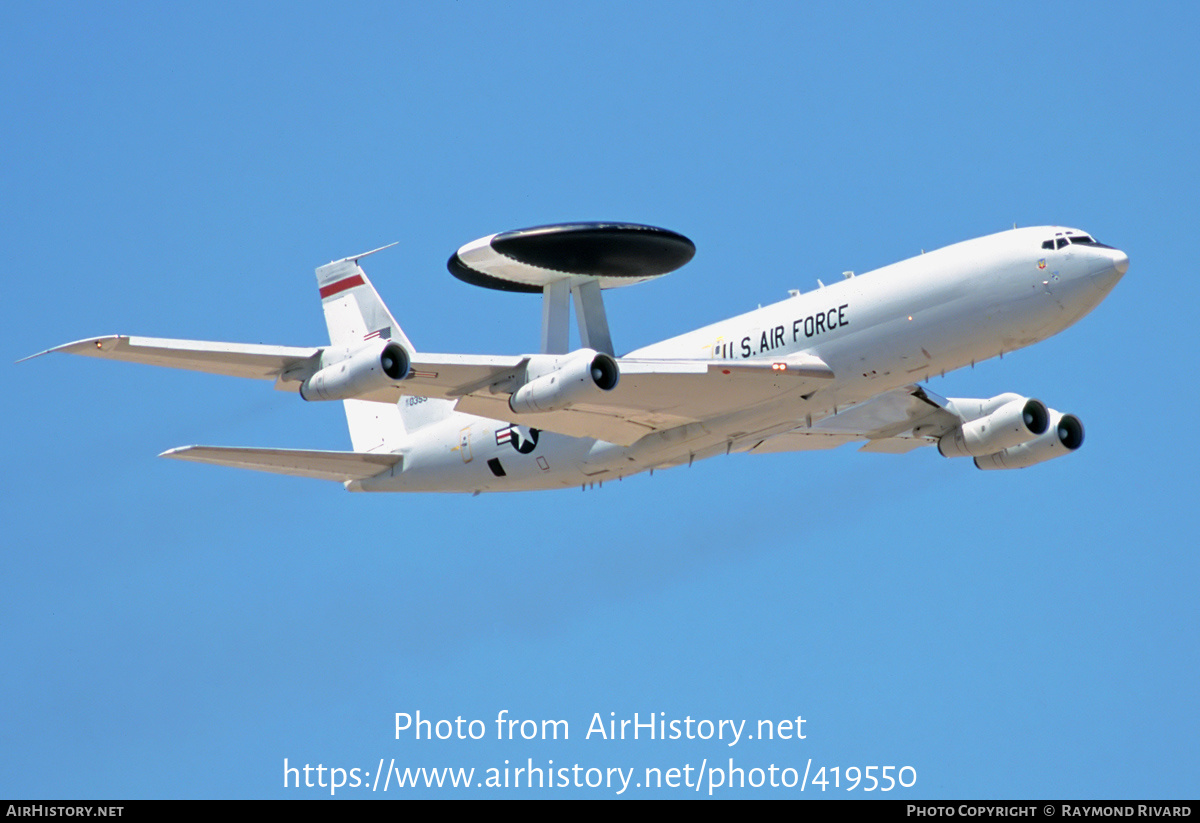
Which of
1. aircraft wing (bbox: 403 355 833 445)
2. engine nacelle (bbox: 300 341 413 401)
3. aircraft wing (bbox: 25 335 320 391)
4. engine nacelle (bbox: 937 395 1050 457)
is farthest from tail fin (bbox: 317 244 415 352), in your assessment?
engine nacelle (bbox: 937 395 1050 457)

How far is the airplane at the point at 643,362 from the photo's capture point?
4266 centimetres

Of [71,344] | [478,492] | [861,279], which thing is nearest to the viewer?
[71,344]

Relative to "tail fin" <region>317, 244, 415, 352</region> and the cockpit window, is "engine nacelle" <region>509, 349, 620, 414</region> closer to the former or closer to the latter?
the cockpit window

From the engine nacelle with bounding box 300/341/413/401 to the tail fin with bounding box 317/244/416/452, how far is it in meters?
12.3

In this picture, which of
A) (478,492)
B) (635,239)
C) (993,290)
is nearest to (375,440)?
(478,492)

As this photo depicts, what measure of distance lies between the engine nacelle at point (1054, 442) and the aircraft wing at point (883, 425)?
7.74 feet

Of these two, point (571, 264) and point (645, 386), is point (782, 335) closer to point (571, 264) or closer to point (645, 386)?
point (645, 386)

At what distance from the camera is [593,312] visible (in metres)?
47.8

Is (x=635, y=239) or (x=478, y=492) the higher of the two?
(x=635, y=239)

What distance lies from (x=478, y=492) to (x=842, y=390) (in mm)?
12555

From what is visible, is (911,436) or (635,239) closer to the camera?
(635,239)

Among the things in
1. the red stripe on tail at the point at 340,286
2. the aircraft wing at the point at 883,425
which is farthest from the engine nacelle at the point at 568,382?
the red stripe on tail at the point at 340,286

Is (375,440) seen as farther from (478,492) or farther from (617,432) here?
(617,432)

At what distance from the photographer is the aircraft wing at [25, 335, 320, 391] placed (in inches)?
1592
